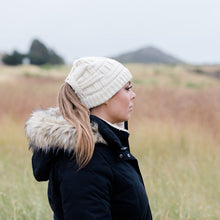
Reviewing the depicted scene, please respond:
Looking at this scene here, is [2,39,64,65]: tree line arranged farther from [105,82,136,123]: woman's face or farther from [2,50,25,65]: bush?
[105,82,136,123]: woman's face

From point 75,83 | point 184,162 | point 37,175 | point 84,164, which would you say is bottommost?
point 184,162

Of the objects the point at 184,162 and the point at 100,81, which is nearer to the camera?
the point at 100,81

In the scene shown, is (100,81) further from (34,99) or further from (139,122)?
(34,99)

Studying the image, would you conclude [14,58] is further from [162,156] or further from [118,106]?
[118,106]

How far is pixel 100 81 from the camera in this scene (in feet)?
5.06

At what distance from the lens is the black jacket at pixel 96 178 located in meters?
1.31

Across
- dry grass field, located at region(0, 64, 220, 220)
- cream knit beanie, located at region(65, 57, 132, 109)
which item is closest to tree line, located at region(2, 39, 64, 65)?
dry grass field, located at region(0, 64, 220, 220)

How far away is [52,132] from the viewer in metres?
1.40

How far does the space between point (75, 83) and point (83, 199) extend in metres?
0.50

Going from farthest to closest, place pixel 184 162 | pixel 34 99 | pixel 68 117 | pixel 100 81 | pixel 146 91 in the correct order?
pixel 146 91 → pixel 34 99 → pixel 184 162 → pixel 100 81 → pixel 68 117

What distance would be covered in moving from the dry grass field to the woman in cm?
40

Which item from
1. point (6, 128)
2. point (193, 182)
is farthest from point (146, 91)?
point (193, 182)

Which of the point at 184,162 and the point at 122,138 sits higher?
the point at 122,138

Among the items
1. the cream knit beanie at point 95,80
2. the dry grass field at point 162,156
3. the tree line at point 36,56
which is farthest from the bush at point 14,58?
the cream knit beanie at point 95,80
